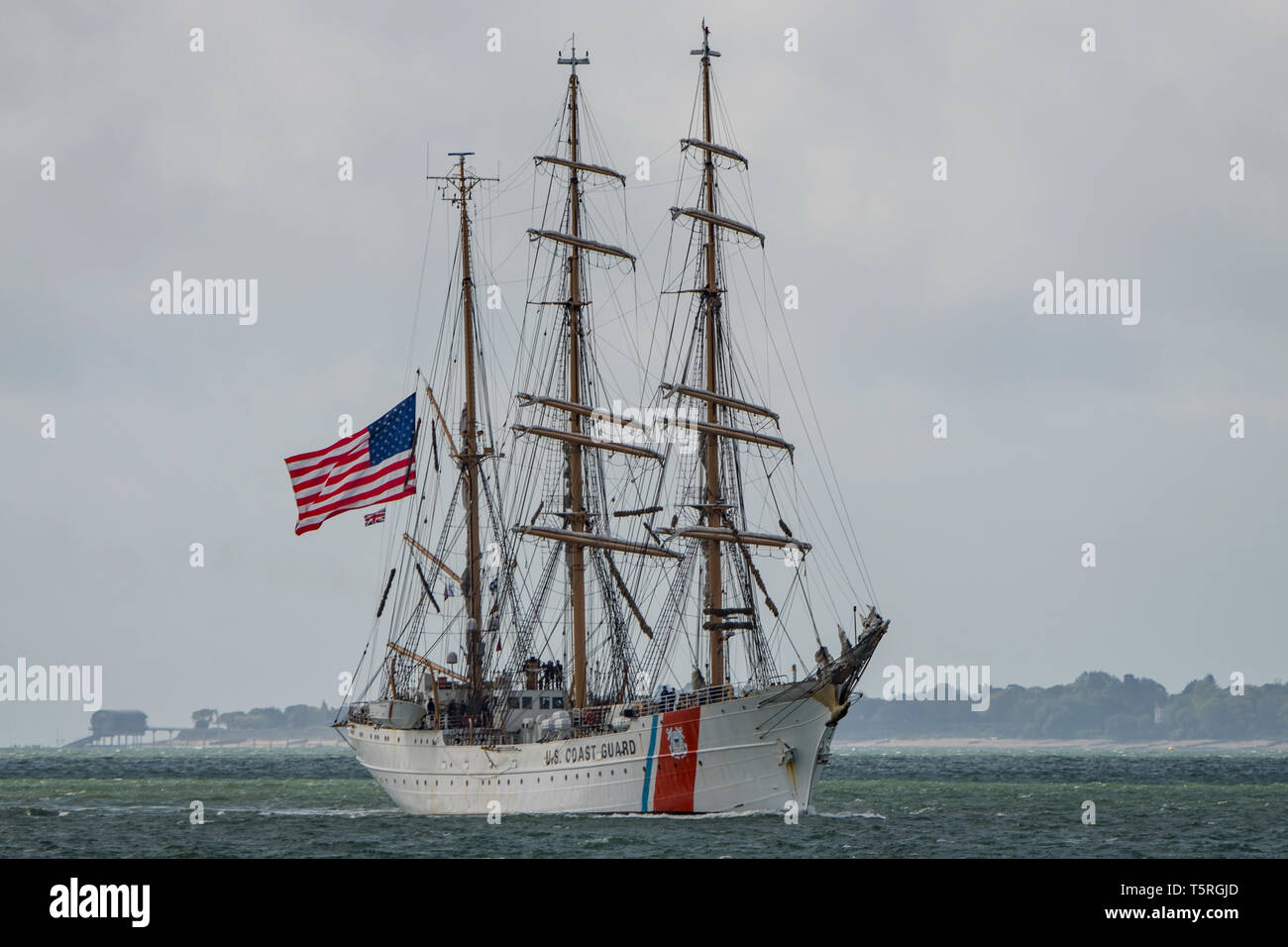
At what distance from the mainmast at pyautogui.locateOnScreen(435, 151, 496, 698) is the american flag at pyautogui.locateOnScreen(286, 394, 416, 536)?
1220cm

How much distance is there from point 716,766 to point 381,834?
49.8 ft

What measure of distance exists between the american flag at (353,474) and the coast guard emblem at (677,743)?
16.4 meters

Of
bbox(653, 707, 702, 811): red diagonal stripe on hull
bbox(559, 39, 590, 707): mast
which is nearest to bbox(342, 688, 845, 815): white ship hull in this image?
A: bbox(653, 707, 702, 811): red diagonal stripe on hull

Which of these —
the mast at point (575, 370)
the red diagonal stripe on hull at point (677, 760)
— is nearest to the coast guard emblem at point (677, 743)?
the red diagonal stripe on hull at point (677, 760)

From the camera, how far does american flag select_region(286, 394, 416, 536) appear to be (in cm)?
7725

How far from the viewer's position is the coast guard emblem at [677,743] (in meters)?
75.1

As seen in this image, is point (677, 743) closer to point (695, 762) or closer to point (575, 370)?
point (695, 762)

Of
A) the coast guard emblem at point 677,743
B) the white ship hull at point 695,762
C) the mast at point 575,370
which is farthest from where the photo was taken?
the mast at point 575,370

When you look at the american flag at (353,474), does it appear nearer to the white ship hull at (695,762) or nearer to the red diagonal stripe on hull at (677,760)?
the white ship hull at (695,762)

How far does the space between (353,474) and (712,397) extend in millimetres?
18147

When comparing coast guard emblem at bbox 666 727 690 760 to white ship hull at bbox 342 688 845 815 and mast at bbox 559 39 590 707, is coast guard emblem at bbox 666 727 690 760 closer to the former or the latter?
white ship hull at bbox 342 688 845 815

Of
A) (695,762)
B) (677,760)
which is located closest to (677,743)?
(677,760)
